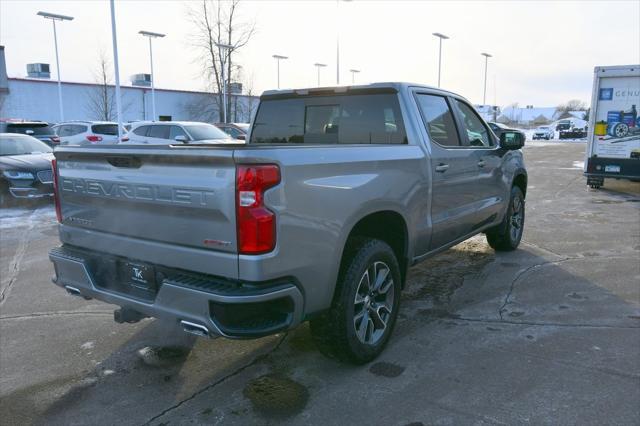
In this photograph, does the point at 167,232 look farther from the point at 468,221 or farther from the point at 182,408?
the point at 468,221

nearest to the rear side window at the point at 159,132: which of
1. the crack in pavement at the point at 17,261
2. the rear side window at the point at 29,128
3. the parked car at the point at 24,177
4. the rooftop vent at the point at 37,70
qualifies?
the rear side window at the point at 29,128

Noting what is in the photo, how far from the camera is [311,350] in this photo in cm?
402

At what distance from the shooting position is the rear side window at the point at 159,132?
Answer: 16.2 m

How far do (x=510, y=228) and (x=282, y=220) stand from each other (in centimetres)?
464

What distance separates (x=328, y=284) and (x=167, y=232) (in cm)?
101

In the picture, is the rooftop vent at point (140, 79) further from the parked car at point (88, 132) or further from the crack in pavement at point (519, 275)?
the crack in pavement at point (519, 275)

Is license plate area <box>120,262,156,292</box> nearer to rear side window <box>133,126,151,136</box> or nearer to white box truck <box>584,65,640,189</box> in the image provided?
white box truck <box>584,65,640,189</box>

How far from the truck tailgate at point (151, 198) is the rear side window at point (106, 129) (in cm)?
1921

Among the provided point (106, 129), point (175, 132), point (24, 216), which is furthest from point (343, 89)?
point (106, 129)

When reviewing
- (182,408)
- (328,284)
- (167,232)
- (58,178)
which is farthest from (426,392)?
(58,178)

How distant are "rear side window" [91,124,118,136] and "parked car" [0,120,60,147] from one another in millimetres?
4055

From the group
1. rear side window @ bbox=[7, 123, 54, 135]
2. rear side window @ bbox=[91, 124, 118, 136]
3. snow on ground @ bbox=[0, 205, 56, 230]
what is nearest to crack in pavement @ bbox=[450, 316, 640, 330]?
snow on ground @ bbox=[0, 205, 56, 230]

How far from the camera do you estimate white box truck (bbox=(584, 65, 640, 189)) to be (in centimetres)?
1248

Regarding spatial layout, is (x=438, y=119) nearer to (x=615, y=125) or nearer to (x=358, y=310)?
(x=358, y=310)
